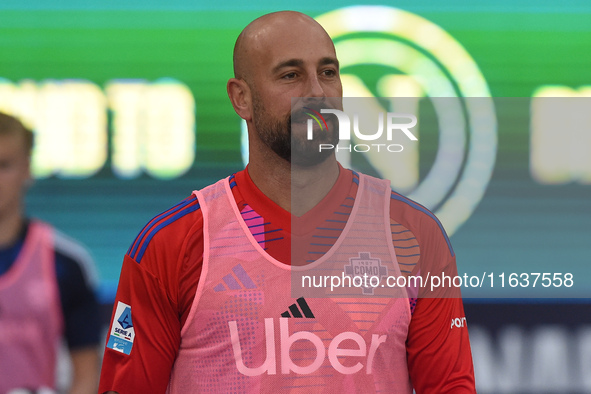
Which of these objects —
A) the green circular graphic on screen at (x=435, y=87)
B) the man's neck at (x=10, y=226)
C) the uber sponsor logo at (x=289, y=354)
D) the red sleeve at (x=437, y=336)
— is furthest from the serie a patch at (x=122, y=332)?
the green circular graphic on screen at (x=435, y=87)

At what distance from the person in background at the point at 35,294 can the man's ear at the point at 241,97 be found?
1185 millimetres

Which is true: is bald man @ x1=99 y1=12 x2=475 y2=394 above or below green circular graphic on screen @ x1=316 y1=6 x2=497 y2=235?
below

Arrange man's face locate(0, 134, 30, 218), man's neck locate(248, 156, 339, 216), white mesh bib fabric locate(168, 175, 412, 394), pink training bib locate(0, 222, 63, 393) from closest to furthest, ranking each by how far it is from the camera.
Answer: white mesh bib fabric locate(168, 175, 412, 394) → man's neck locate(248, 156, 339, 216) → pink training bib locate(0, 222, 63, 393) → man's face locate(0, 134, 30, 218)

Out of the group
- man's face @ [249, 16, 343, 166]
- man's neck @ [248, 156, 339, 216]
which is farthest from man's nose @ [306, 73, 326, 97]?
man's neck @ [248, 156, 339, 216]

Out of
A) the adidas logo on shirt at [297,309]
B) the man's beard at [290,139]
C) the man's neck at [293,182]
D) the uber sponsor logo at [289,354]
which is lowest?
the uber sponsor logo at [289,354]

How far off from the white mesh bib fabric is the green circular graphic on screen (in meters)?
1.12

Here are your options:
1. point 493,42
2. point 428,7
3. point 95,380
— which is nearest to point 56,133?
point 95,380

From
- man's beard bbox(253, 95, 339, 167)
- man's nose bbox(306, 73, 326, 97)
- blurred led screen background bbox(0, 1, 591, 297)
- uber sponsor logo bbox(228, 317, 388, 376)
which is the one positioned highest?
blurred led screen background bbox(0, 1, 591, 297)

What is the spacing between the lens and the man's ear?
5.32ft

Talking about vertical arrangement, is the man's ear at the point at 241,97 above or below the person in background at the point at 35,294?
above

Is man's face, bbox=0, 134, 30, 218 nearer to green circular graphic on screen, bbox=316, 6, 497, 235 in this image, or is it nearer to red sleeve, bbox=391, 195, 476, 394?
green circular graphic on screen, bbox=316, 6, 497, 235

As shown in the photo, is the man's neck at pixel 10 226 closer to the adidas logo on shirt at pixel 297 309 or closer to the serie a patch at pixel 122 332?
the serie a patch at pixel 122 332

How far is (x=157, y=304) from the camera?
1.46 metres

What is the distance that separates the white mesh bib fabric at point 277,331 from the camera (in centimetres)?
145
